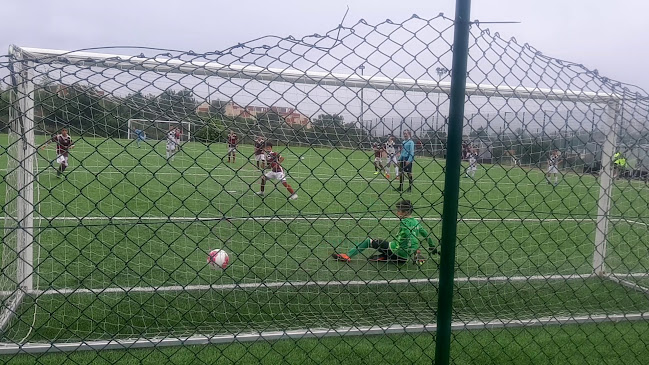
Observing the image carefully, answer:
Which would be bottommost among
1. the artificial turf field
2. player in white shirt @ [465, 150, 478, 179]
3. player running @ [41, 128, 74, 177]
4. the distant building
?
the artificial turf field

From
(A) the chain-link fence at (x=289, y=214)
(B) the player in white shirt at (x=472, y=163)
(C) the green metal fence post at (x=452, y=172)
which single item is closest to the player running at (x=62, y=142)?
(A) the chain-link fence at (x=289, y=214)

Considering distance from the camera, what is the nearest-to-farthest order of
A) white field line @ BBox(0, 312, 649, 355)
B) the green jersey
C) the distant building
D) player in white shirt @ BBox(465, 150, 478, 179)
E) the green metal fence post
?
the green metal fence post
the distant building
player in white shirt @ BBox(465, 150, 478, 179)
white field line @ BBox(0, 312, 649, 355)
the green jersey

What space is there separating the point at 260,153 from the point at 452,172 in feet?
6.58

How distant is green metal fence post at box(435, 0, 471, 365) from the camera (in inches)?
82.6

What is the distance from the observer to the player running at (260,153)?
3.60 meters

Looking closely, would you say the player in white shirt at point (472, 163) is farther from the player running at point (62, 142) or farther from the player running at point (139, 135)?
the player running at point (62, 142)

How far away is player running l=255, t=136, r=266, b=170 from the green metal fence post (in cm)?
166

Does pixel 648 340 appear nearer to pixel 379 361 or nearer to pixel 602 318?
pixel 602 318

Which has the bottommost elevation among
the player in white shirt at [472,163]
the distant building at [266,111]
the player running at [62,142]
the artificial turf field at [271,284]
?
the artificial turf field at [271,284]

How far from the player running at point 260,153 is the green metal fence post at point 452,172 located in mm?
1661

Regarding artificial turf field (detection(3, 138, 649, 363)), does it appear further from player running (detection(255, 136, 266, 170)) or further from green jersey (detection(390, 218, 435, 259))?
green jersey (detection(390, 218, 435, 259))

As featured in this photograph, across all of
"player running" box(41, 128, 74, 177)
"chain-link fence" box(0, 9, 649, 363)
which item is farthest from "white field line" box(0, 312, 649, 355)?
"player running" box(41, 128, 74, 177)

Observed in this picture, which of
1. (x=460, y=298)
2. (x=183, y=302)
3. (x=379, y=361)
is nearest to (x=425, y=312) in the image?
(x=460, y=298)

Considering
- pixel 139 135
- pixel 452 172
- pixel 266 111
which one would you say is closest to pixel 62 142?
pixel 139 135
